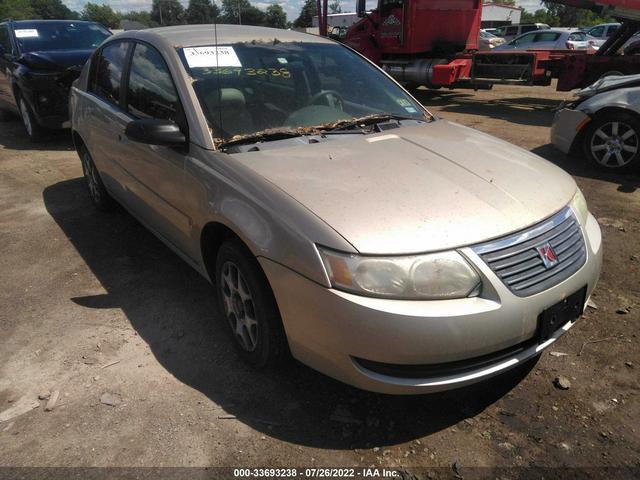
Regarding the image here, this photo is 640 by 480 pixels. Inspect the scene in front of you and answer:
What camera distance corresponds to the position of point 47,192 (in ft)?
18.0

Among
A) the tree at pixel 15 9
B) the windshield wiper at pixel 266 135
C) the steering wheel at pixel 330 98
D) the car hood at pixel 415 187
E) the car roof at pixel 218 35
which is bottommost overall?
the car hood at pixel 415 187

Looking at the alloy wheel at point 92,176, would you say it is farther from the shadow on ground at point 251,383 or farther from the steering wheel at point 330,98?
the steering wheel at point 330,98

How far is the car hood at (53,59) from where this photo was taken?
712 centimetres

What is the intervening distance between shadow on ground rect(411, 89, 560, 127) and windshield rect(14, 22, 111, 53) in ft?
23.0

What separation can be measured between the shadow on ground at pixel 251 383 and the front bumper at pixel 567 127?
165 inches

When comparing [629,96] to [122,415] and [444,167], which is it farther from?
[122,415]

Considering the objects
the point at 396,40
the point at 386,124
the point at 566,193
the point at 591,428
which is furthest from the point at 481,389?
the point at 396,40

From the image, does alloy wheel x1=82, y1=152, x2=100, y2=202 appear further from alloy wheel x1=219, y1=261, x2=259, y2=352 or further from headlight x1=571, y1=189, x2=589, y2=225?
headlight x1=571, y1=189, x2=589, y2=225

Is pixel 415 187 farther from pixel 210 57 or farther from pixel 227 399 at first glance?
pixel 210 57

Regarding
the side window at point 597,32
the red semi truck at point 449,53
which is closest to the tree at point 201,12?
the red semi truck at point 449,53

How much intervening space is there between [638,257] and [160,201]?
11.5 feet

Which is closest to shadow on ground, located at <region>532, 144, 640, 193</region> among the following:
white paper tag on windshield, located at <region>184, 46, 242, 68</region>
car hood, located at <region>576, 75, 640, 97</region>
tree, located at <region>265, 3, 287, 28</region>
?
car hood, located at <region>576, 75, 640, 97</region>

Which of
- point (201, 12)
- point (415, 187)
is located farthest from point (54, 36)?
point (415, 187)

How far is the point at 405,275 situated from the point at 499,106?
409 inches
